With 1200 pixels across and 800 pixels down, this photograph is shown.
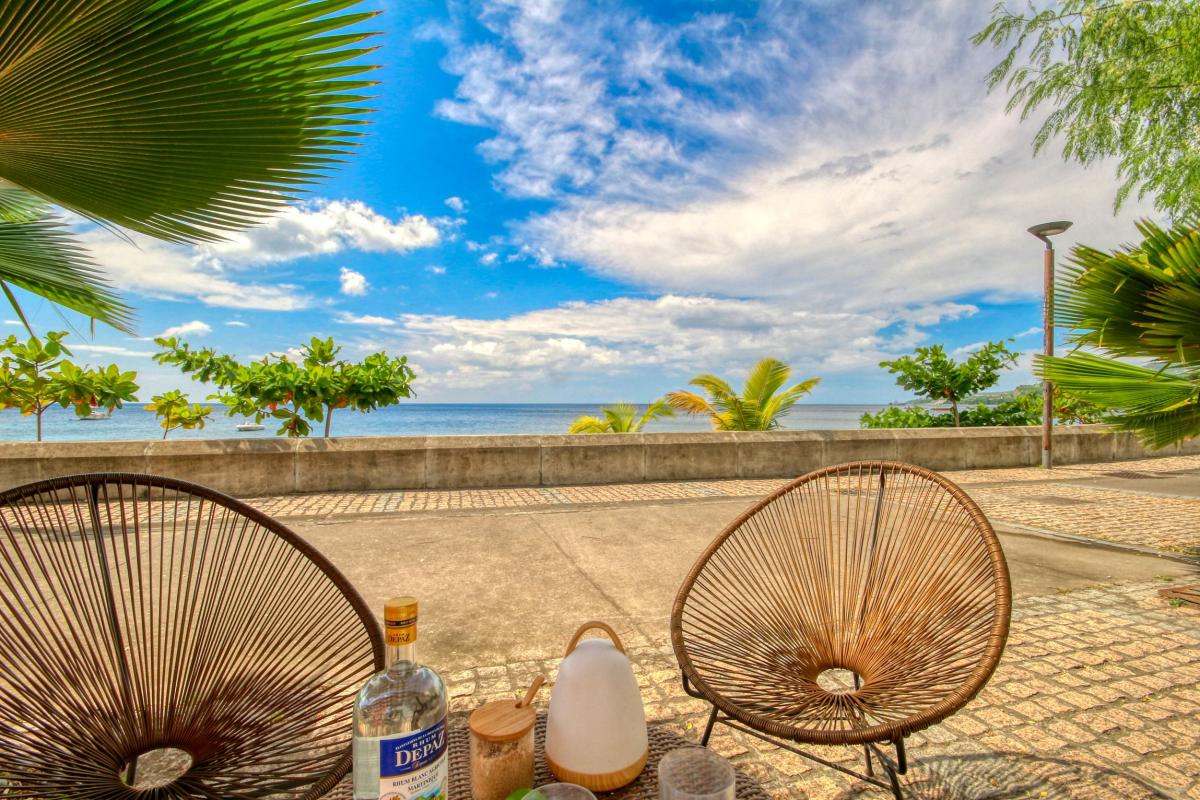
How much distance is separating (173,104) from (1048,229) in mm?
10678

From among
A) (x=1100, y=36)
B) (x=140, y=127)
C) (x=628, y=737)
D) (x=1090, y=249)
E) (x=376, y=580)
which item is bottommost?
(x=376, y=580)

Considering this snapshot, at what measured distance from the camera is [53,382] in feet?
18.7

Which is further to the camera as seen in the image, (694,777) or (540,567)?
(540,567)

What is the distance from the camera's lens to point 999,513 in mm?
5445

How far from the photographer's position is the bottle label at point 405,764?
81 cm

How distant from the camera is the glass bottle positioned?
2.66 ft

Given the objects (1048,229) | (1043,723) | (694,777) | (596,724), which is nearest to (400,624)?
(596,724)

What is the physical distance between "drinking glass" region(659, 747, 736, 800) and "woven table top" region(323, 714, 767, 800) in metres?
0.08

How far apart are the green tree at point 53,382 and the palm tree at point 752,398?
24.5ft

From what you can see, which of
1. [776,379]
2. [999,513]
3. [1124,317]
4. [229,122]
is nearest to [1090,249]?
[1124,317]

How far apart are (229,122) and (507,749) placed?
1.72 meters

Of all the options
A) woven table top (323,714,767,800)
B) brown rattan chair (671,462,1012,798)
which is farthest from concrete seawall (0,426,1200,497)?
woven table top (323,714,767,800)

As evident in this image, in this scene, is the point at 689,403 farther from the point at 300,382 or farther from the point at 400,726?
the point at 400,726

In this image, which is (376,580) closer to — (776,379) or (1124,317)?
(1124,317)
